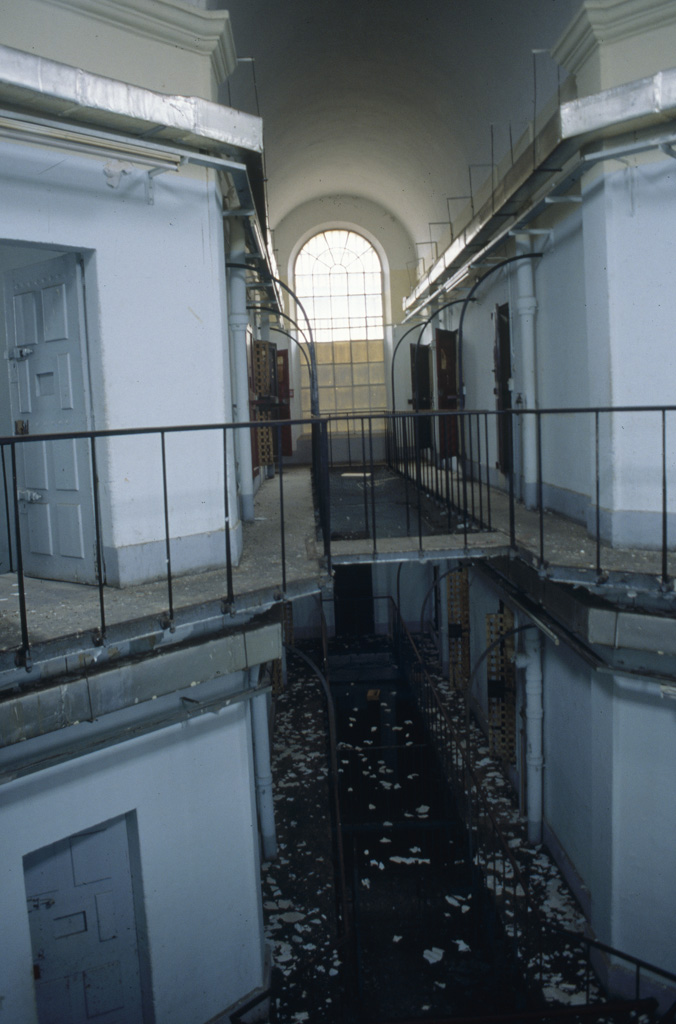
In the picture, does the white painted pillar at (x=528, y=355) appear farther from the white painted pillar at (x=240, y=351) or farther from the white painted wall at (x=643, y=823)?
the white painted wall at (x=643, y=823)

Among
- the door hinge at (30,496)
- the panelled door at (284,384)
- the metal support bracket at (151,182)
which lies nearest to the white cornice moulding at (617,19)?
the metal support bracket at (151,182)

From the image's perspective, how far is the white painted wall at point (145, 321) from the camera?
4238mm

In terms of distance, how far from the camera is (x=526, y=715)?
6320 millimetres

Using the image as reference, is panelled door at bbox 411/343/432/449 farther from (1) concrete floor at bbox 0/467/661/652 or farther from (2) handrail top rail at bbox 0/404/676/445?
(2) handrail top rail at bbox 0/404/676/445

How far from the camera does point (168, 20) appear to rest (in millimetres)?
4625

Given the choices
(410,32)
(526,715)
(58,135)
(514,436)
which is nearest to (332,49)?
(410,32)

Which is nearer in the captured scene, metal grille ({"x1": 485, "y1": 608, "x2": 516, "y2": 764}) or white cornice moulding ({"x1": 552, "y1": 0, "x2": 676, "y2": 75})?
white cornice moulding ({"x1": 552, "y1": 0, "x2": 676, "y2": 75})

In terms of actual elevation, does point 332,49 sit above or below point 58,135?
above

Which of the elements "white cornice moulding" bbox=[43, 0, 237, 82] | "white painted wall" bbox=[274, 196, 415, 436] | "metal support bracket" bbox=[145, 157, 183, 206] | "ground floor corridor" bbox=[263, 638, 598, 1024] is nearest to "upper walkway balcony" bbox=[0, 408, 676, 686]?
"metal support bracket" bbox=[145, 157, 183, 206]

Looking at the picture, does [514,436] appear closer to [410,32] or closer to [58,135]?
[410,32]

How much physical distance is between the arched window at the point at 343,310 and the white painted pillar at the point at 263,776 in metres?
9.85

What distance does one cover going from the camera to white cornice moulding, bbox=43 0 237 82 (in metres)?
4.38

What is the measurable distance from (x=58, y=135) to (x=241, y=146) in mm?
990

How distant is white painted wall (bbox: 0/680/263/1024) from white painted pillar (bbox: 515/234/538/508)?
3.74 meters
